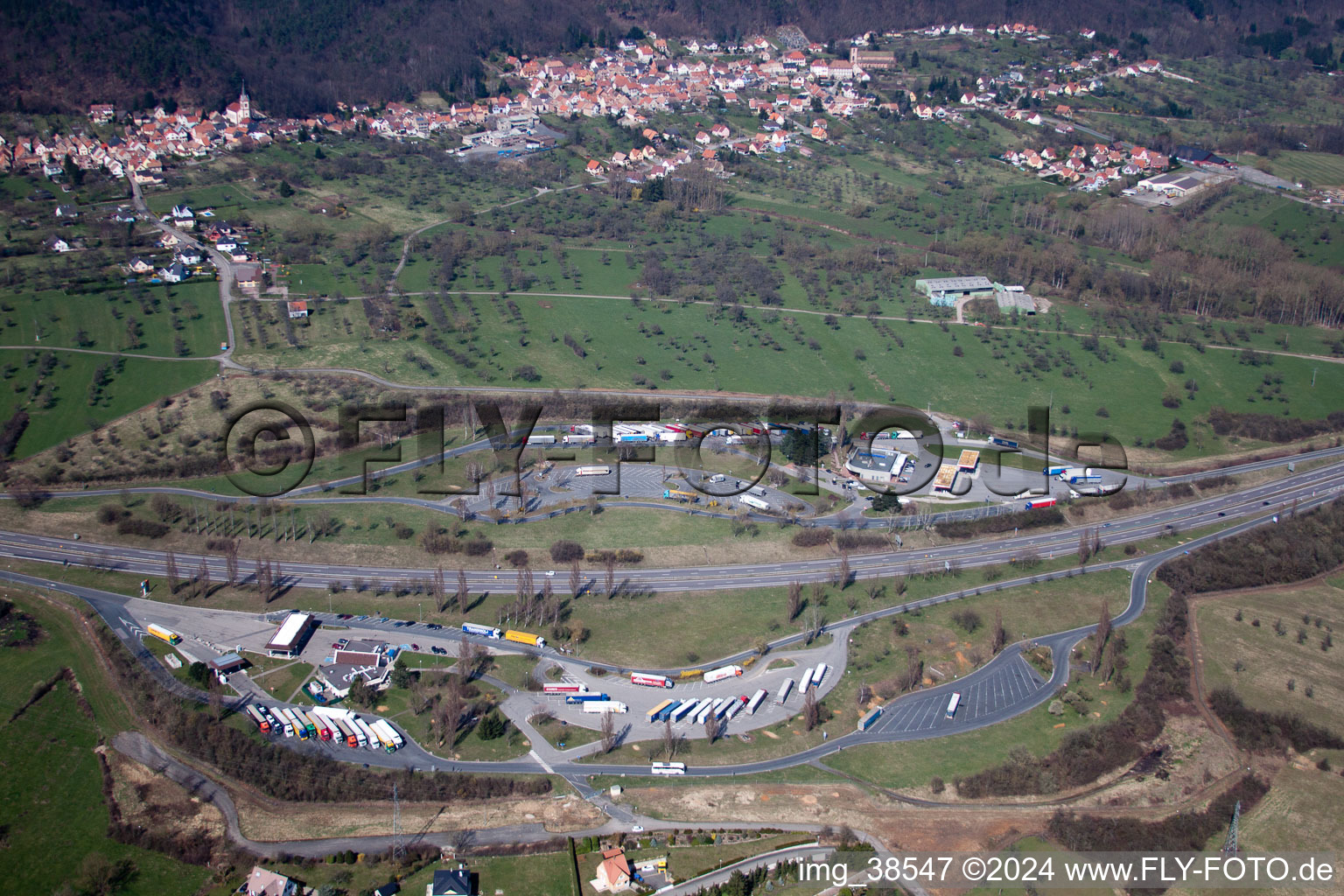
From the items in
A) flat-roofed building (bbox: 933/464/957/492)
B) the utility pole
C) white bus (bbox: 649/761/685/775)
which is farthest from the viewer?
flat-roofed building (bbox: 933/464/957/492)

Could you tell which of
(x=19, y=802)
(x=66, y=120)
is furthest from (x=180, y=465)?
(x=66, y=120)

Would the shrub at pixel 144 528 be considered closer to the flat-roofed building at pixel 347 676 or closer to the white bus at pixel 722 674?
the flat-roofed building at pixel 347 676

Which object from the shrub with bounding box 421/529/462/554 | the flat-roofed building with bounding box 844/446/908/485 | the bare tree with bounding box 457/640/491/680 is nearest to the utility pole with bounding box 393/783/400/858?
the bare tree with bounding box 457/640/491/680

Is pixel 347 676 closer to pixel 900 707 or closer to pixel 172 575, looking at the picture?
pixel 172 575

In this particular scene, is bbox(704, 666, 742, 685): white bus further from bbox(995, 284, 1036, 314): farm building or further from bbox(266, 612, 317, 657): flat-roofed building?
bbox(995, 284, 1036, 314): farm building

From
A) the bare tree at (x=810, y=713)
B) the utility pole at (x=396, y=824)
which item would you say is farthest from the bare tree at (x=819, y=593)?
the utility pole at (x=396, y=824)

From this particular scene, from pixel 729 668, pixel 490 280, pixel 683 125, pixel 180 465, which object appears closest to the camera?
pixel 729 668

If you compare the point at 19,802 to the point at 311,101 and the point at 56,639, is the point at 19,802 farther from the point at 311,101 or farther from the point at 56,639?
the point at 311,101
